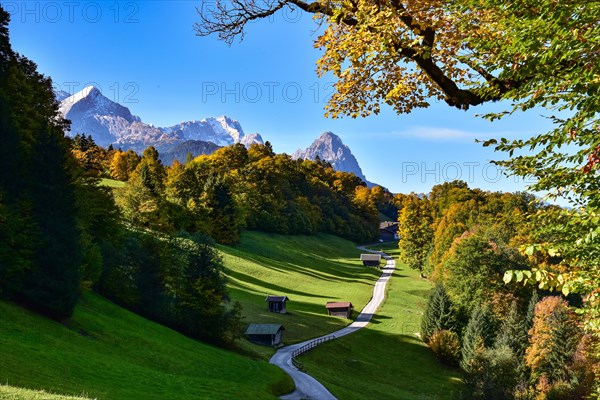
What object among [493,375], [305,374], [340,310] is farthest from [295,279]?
[493,375]

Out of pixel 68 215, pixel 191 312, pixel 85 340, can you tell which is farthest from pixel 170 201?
pixel 85 340

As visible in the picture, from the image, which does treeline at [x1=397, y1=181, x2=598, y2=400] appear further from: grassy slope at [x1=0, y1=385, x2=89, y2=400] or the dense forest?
grassy slope at [x1=0, y1=385, x2=89, y2=400]

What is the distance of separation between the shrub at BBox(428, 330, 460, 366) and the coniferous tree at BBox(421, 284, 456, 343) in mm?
2606

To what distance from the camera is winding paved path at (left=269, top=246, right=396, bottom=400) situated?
35.5m

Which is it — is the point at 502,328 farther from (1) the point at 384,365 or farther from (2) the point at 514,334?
(1) the point at 384,365

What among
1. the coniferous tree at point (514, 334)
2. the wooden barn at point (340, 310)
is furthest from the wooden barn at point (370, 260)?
the coniferous tree at point (514, 334)

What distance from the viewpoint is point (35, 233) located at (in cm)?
3247

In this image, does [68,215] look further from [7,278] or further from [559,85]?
[559,85]

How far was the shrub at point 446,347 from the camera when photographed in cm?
5384

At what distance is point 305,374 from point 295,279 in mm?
38479

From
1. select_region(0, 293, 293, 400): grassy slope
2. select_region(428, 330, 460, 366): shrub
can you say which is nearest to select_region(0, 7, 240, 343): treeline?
select_region(0, 293, 293, 400): grassy slope

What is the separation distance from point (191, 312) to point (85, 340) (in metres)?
15.5

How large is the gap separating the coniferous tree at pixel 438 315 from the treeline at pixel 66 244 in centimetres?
2607

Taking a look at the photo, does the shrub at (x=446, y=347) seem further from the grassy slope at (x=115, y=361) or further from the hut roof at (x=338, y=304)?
the grassy slope at (x=115, y=361)
